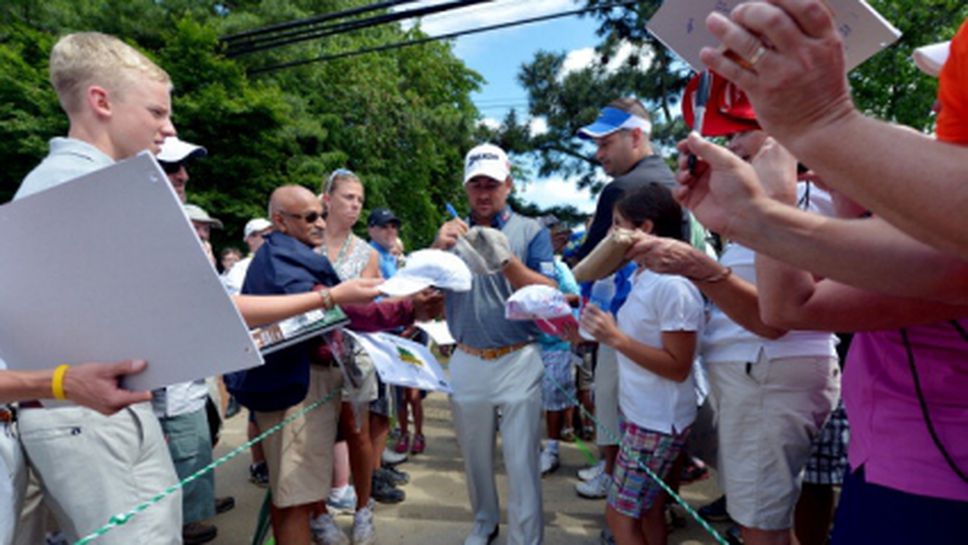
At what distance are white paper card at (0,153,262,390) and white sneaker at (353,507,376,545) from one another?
221 cm

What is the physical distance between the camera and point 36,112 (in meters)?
14.8

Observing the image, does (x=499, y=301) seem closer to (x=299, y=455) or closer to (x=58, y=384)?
(x=299, y=455)

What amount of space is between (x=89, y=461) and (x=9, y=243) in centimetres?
62

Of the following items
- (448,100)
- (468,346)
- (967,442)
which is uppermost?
(448,100)

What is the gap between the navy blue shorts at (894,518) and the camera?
988 mm

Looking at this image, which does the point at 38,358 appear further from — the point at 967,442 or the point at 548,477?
the point at 548,477

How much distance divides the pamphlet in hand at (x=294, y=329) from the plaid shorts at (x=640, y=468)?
4.41 feet

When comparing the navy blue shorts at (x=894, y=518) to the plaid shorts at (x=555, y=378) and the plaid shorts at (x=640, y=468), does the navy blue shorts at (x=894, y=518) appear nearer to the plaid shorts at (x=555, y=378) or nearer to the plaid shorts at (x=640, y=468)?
the plaid shorts at (x=640, y=468)

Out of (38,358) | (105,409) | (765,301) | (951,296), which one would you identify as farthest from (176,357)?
(951,296)

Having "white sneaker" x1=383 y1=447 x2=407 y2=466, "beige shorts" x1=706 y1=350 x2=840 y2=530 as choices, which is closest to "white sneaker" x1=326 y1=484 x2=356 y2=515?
"white sneaker" x1=383 y1=447 x2=407 y2=466

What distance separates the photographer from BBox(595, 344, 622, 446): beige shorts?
10.4 ft

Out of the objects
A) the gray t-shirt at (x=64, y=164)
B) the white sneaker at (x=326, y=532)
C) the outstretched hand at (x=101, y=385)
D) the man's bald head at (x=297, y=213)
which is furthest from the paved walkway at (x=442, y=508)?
the gray t-shirt at (x=64, y=164)

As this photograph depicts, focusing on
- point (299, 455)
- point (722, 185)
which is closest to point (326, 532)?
point (299, 455)

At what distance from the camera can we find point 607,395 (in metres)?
3.24
